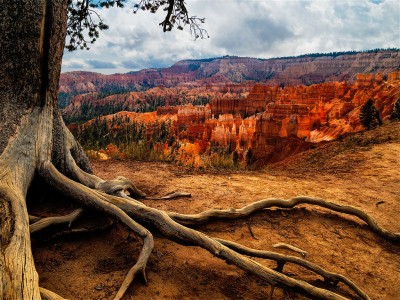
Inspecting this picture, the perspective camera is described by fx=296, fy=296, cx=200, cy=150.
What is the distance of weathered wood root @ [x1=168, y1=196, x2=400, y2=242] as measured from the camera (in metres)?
3.16

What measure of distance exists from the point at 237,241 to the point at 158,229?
87cm

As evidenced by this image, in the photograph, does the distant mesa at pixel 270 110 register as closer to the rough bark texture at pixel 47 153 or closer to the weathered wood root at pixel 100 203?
the rough bark texture at pixel 47 153

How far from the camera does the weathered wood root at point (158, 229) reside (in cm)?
219

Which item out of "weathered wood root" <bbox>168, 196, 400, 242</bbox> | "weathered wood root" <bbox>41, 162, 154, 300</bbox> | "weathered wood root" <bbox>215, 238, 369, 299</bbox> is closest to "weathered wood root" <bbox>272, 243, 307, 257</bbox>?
"weathered wood root" <bbox>215, 238, 369, 299</bbox>

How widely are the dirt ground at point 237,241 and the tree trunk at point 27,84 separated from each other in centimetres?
69

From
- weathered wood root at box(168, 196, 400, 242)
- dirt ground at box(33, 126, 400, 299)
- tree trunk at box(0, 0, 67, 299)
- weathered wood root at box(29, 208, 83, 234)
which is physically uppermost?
tree trunk at box(0, 0, 67, 299)

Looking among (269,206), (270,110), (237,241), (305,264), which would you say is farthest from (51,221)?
(270,110)

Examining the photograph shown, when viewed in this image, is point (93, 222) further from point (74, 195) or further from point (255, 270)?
point (255, 270)

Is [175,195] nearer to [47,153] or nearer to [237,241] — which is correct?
[237,241]

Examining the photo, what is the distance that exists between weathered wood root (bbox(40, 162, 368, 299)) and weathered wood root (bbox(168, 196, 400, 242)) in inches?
12.9

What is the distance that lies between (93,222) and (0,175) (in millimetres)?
957

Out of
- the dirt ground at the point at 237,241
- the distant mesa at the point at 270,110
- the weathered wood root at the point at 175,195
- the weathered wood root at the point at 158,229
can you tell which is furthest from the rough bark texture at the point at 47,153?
the distant mesa at the point at 270,110

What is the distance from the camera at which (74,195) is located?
2.87m

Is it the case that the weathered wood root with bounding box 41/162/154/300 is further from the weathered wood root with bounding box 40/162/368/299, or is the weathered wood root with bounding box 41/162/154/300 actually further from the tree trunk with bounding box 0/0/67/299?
the tree trunk with bounding box 0/0/67/299
